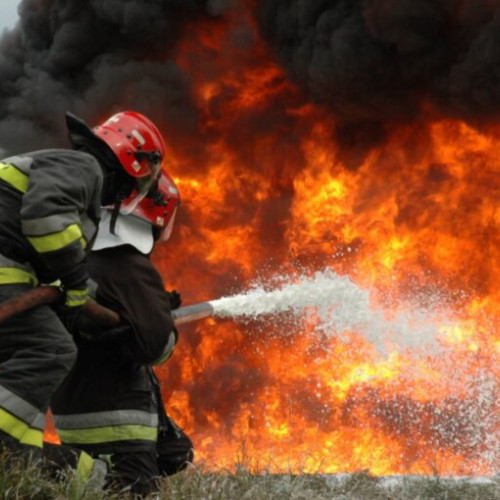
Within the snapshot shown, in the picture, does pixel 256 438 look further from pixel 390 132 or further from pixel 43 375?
pixel 43 375

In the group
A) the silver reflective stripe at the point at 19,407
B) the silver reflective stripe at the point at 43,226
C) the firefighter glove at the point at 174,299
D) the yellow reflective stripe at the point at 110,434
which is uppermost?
the silver reflective stripe at the point at 43,226

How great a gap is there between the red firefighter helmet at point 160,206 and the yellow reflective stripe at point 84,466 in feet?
4.22

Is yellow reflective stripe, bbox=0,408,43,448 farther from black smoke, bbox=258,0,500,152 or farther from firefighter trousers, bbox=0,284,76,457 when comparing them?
black smoke, bbox=258,0,500,152

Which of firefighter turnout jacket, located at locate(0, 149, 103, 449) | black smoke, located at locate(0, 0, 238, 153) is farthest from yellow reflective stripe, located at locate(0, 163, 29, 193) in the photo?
black smoke, located at locate(0, 0, 238, 153)

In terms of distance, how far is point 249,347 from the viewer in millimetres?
10273

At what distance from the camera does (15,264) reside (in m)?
3.29

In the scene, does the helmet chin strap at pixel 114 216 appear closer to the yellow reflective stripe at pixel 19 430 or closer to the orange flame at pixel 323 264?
the yellow reflective stripe at pixel 19 430

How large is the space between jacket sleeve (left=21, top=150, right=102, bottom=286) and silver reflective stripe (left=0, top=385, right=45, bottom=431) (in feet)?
1.73

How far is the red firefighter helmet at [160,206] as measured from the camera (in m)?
4.07

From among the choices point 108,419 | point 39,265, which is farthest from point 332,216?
point 39,265

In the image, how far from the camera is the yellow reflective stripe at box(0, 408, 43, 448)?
3072mm

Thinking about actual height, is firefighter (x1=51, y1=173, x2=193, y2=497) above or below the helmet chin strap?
below

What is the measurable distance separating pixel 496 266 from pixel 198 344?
4.12 m

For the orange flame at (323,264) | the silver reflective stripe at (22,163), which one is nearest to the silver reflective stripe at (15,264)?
the silver reflective stripe at (22,163)
